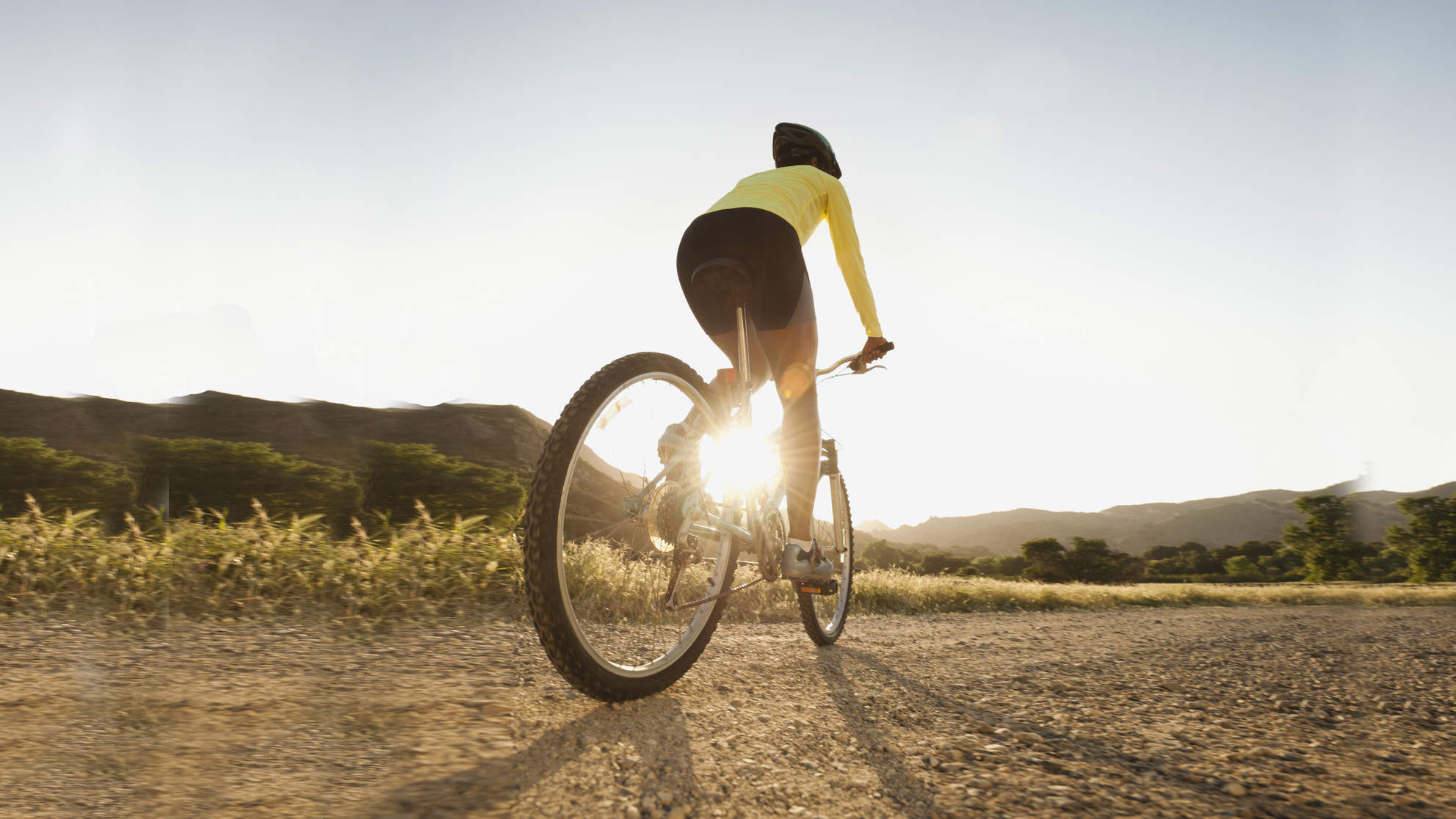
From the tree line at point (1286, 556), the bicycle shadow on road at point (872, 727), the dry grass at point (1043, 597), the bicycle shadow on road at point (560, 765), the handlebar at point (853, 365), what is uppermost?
the handlebar at point (853, 365)

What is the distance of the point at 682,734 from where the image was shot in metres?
2.07

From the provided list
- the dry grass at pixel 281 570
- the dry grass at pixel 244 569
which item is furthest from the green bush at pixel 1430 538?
the dry grass at pixel 244 569

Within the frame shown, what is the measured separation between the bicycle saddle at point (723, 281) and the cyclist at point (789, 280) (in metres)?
0.05

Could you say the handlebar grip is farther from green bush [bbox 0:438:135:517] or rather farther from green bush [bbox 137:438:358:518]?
green bush [bbox 0:438:135:517]

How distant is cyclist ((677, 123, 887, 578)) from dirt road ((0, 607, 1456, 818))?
927 mm

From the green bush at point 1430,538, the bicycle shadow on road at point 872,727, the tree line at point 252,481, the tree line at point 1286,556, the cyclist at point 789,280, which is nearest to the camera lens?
the bicycle shadow on road at point 872,727

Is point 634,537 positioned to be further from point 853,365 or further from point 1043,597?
point 1043,597

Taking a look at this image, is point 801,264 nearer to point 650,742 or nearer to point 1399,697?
point 650,742

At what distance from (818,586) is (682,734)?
4.97ft

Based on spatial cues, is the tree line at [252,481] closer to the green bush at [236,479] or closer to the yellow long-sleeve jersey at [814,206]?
the green bush at [236,479]

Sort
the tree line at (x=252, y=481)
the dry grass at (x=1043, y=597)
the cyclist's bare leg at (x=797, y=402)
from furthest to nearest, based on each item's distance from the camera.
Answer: the dry grass at (x=1043, y=597), the tree line at (x=252, y=481), the cyclist's bare leg at (x=797, y=402)

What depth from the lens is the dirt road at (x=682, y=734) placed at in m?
1.60

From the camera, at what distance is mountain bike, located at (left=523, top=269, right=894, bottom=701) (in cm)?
218

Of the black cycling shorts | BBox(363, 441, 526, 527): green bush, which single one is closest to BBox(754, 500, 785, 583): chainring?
the black cycling shorts
